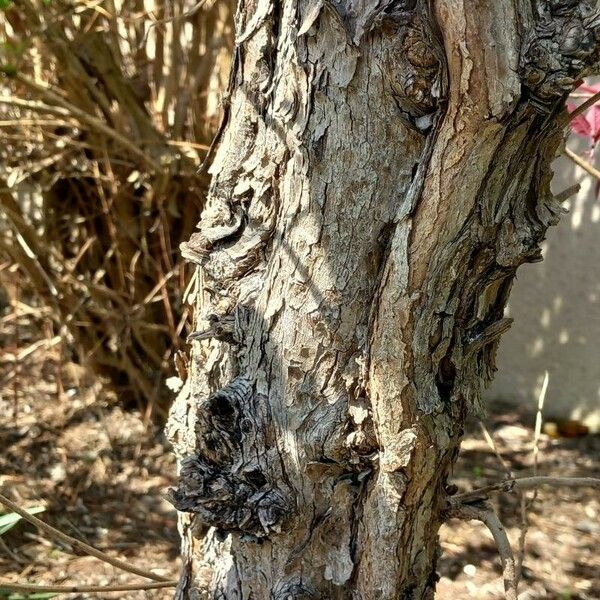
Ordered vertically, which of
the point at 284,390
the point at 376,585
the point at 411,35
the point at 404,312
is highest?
the point at 411,35

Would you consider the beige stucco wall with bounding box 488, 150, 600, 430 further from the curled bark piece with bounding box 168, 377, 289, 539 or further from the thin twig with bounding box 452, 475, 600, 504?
the curled bark piece with bounding box 168, 377, 289, 539

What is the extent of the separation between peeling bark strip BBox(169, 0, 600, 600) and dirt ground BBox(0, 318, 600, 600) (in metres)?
1.24

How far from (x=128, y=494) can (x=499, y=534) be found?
1954 mm

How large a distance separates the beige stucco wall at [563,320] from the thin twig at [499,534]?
2.16 m

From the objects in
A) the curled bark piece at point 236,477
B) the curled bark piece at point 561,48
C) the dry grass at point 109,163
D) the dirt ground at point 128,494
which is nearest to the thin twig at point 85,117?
the dry grass at point 109,163

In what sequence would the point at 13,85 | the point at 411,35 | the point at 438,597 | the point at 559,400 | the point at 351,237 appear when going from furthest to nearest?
the point at 559,400 < the point at 13,85 < the point at 438,597 < the point at 351,237 < the point at 411,35

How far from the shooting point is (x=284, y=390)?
3.81 ft

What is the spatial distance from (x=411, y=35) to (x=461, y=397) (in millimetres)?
496

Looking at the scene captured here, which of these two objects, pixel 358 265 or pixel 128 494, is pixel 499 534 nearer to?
pixel 358 265

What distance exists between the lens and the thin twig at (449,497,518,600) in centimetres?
118

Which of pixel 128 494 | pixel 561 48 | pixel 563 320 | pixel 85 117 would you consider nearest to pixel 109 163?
pixel 85 117

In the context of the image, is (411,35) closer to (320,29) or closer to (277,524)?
(320,29)

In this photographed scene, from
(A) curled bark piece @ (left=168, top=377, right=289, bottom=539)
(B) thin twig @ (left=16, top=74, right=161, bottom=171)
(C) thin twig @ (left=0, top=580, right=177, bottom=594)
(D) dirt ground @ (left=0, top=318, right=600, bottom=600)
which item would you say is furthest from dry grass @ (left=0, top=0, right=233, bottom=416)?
(A) curled bark piece @ (left=168, top=377, right=289, bottom=539)

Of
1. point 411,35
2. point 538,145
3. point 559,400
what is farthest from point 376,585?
point 559,400
